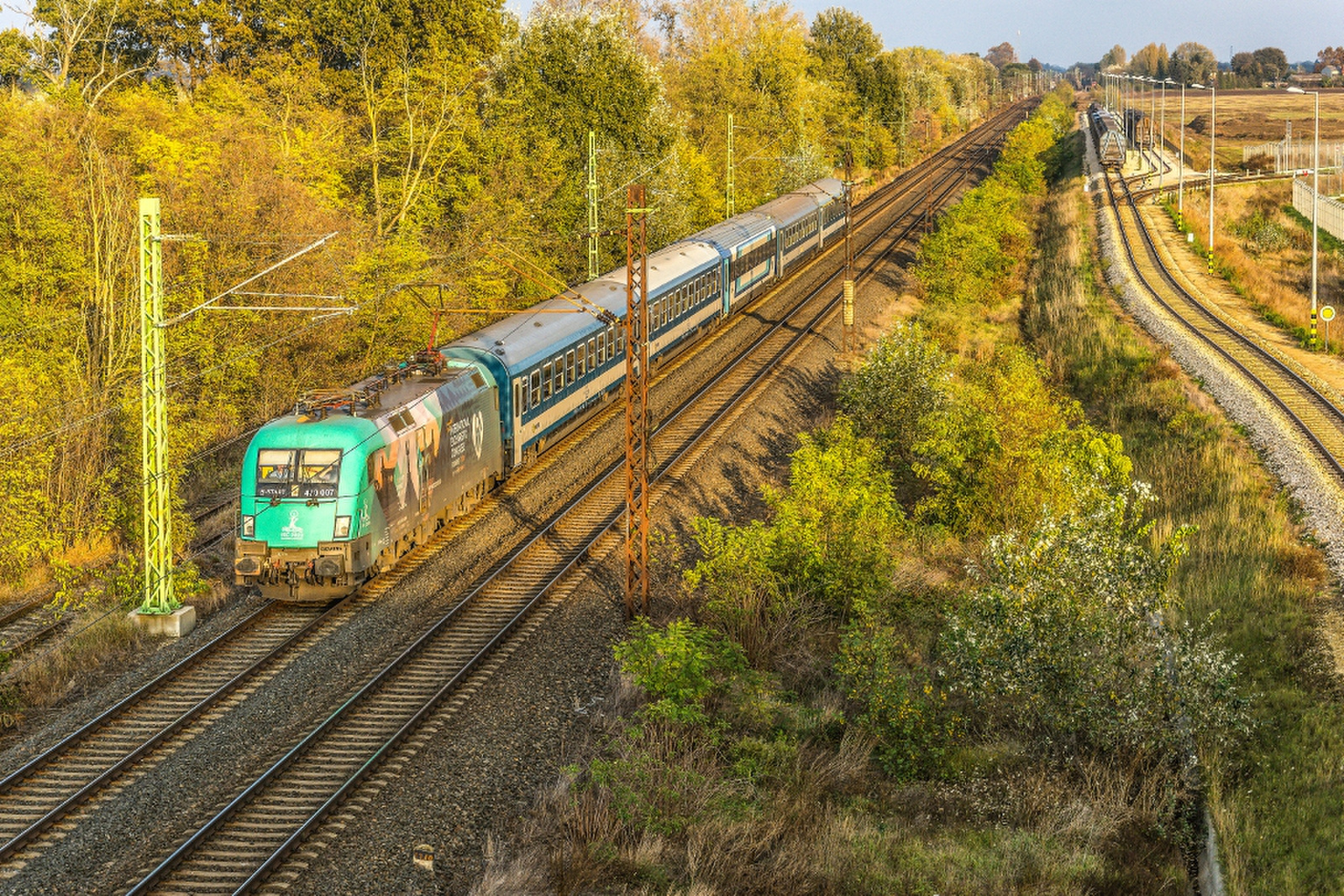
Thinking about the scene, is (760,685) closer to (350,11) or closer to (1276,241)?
(350,11)

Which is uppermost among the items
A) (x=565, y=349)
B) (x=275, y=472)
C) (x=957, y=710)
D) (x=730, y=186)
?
(x=730, y=186)

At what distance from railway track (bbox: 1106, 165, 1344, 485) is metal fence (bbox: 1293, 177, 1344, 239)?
10.4 meters

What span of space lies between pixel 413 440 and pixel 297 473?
235cm

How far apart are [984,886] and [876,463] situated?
668 inches

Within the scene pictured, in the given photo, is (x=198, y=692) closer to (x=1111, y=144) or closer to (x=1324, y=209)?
(x=1324, y=209)

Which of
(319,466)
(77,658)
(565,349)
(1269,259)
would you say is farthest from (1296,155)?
(77,658)

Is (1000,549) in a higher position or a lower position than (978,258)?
lower

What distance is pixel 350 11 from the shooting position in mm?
48500

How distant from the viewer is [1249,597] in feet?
66.4

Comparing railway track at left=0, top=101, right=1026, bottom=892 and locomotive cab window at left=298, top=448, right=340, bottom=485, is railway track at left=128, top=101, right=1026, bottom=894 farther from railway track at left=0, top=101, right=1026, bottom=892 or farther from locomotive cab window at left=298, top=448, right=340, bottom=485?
locomotive cab window at left=298, top=448, right=340, bottom=485

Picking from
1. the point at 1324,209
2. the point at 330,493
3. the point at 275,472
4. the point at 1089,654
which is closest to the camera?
the point at 1089,654

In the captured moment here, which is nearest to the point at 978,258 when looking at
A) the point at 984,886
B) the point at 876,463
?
the point at 876,463

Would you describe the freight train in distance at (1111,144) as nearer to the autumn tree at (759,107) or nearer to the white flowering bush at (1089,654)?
the autumn tree at (759,107)

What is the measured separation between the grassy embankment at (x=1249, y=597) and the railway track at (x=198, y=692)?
34.0 ft
